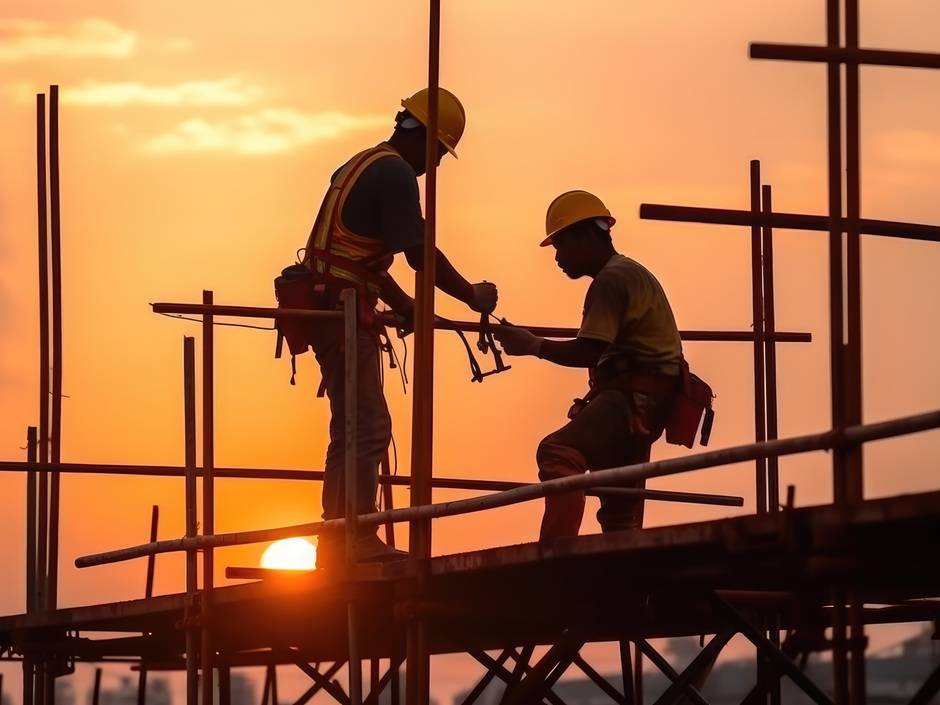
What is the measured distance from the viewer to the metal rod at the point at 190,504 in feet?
40.3

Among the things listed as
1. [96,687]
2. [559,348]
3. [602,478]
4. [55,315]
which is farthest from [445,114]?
[96,687]

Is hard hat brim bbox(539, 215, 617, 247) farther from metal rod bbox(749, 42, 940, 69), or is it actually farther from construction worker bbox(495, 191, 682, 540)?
metal rod bbox(749, 42, 940, 69)

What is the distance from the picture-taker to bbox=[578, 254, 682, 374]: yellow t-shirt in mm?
10797

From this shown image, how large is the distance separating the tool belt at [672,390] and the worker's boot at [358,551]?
1144 millimetres

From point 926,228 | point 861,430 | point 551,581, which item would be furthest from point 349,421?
point 861,430

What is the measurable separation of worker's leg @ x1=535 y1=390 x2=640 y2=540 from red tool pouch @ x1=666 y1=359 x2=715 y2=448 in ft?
1.29

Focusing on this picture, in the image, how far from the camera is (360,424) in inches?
443

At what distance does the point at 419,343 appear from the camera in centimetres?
1052

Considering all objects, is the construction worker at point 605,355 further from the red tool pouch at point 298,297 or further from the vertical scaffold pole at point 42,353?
the vertical scaffold pole at point 42,353

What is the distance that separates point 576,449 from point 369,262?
157cm

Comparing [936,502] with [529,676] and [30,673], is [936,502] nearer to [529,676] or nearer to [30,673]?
[529,676]

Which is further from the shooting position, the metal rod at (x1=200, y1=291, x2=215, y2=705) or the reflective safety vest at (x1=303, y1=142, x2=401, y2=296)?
the metal rod at (x1=200, y1=291, x2=215, y2=705)

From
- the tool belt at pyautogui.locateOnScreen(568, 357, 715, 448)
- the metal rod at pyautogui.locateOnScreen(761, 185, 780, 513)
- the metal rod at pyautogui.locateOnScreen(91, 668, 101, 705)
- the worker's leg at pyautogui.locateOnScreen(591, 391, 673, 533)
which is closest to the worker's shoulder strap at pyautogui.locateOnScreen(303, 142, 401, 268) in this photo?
the tool belt at pyautogui.locateOnScreen(568, 357, 715, 448)

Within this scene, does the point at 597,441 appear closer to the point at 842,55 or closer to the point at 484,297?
the point at 484,297
